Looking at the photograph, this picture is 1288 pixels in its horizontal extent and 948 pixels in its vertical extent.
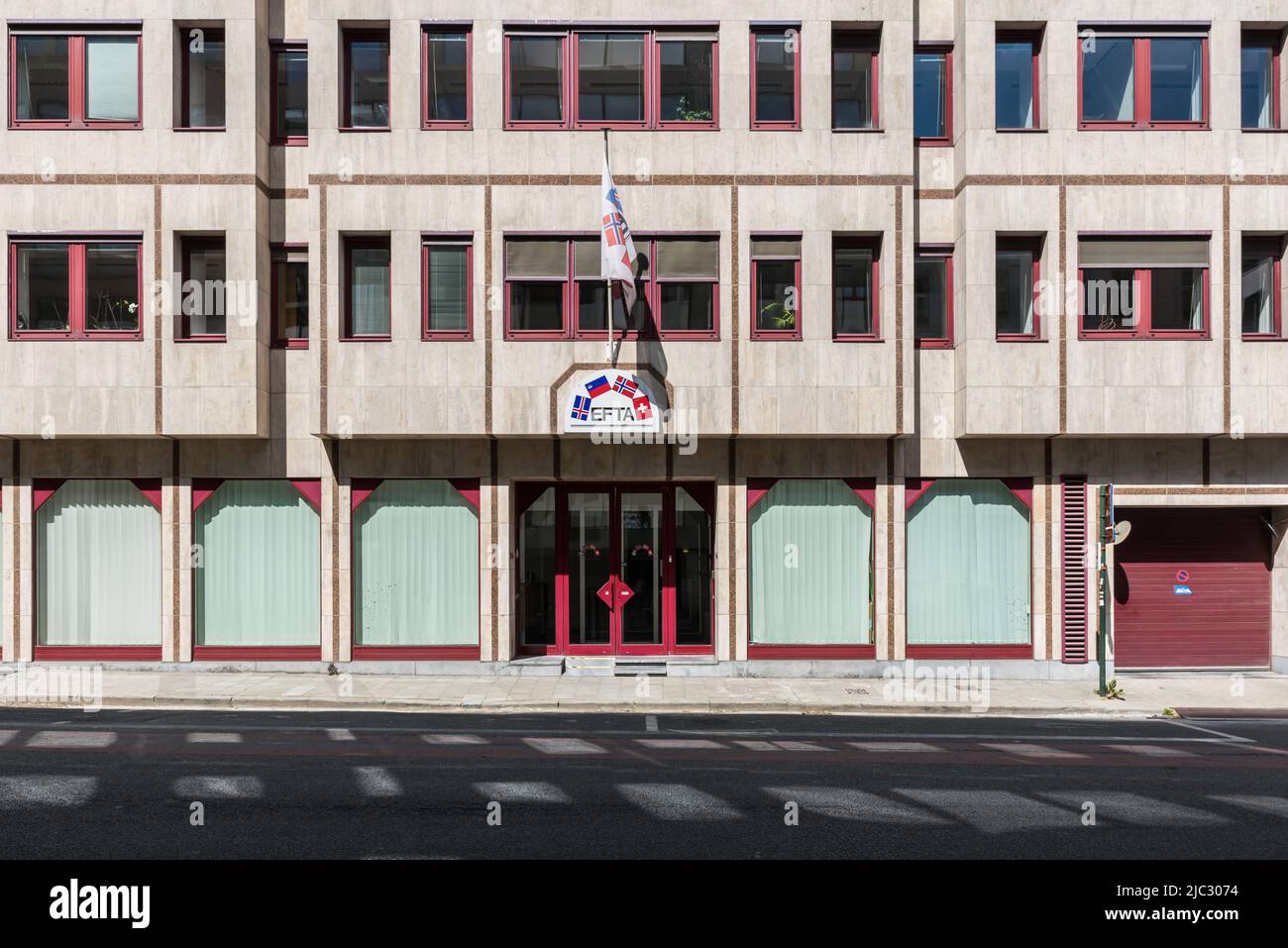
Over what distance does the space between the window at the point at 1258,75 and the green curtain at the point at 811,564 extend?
1009 centimetres

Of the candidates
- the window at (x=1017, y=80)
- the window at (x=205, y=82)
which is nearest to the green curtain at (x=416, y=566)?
the window at (x=205, y=82)

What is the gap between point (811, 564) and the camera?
1855 centimetres

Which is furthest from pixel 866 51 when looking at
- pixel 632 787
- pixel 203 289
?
pixel 632 787

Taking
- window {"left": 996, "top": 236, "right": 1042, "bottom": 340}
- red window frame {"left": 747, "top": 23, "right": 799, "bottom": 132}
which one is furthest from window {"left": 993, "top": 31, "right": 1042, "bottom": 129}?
red window frame {"left": 747, "top": 23, "right": 799, "bottom": 132}

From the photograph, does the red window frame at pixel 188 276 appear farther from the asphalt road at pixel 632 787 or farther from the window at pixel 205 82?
the asphalt road at pixel 632 787

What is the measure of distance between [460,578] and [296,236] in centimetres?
696

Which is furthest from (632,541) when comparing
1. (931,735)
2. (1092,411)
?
(1092,411)

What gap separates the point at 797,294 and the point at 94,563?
13.7m

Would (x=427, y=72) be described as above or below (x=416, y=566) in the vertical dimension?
above

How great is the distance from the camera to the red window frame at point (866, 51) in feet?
59.4

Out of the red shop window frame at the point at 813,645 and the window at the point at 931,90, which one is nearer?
the red shop window frame at the point at 813,645

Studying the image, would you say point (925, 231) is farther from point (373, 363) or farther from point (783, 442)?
point (373, 363)

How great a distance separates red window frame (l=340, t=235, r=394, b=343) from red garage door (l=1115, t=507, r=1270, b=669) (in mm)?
13955

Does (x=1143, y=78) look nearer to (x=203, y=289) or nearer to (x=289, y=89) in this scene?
(x=289, y=89)
